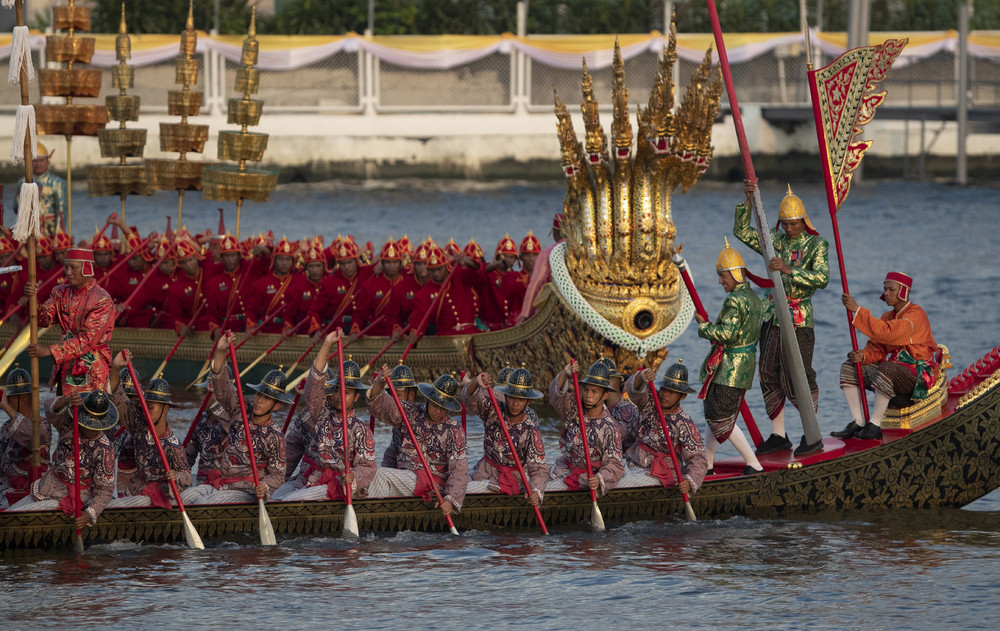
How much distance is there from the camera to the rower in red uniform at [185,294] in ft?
52.9

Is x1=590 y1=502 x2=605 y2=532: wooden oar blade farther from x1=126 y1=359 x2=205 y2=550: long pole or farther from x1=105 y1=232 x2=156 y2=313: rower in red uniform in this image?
x1=105 y1=232 x2=156 y2=313: rower in red uniform

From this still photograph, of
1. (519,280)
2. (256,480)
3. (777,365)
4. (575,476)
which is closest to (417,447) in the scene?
(256,480)

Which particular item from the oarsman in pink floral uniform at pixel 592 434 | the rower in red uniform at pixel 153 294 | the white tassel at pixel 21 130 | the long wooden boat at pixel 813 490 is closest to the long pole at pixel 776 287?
the long wooden boat at pixel 813 490

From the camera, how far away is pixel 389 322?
606 inches

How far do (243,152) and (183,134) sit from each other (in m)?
1.75

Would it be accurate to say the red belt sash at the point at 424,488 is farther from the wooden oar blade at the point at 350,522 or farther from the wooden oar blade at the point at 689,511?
the wooden oar blade at the point at 689,511

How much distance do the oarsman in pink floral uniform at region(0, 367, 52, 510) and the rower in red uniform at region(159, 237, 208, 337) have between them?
221 inches

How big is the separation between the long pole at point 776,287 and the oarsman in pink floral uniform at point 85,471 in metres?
4.21

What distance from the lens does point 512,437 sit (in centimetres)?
1055

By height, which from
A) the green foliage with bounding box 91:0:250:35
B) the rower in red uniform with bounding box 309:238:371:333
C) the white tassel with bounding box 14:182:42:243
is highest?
the green foliage with bounding box 91:0:250:35

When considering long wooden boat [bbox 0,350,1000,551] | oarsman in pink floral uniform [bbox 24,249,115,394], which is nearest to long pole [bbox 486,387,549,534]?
long wooden boat [bbox 0,350,1000,551]

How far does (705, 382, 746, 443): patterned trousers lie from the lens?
35.5 ft

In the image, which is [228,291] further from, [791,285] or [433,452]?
[791,285]

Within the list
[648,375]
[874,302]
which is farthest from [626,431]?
[874,302]
